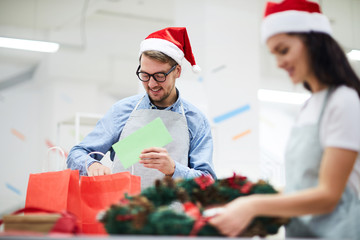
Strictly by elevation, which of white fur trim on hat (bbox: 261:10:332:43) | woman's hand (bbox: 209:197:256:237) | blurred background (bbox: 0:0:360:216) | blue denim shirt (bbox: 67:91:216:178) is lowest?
woman's hand (bbox: 209:197:256:237)

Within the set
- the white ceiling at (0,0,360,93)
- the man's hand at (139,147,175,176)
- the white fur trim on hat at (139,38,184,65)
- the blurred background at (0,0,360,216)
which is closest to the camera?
the man's hand at (139,147,175,176)

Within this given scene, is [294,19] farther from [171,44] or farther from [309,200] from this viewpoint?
[171,44]

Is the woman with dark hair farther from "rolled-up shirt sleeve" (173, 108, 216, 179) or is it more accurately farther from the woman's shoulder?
"rolled-up shirt sleeve" (173, 108, 216, 179)

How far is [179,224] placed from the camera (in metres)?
1.01

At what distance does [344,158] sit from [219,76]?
150 inches

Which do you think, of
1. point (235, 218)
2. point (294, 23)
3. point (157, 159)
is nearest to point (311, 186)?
point (235, 218)

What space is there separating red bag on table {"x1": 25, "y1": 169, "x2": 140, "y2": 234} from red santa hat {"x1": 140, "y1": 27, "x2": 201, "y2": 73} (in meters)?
0.76

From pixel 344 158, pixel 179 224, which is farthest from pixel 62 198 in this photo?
pixel 344 158

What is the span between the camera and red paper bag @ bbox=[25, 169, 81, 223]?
1.73 metres

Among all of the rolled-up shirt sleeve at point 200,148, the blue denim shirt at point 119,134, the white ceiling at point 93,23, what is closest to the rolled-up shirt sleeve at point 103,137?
the blue denim shirt at point 119,134

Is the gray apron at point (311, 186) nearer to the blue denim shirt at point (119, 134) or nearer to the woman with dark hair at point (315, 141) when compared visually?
the woman with dark hair at point (315, 141)

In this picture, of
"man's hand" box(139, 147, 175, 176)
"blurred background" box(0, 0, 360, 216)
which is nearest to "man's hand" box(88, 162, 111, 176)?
"man's hand" box(139, 147, 175, 176)

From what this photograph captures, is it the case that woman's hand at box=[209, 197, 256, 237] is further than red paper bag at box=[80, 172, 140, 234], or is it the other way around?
red paper bag at box=[80, 172, 140, 234]

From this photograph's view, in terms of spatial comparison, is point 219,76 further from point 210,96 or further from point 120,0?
point 120,0
